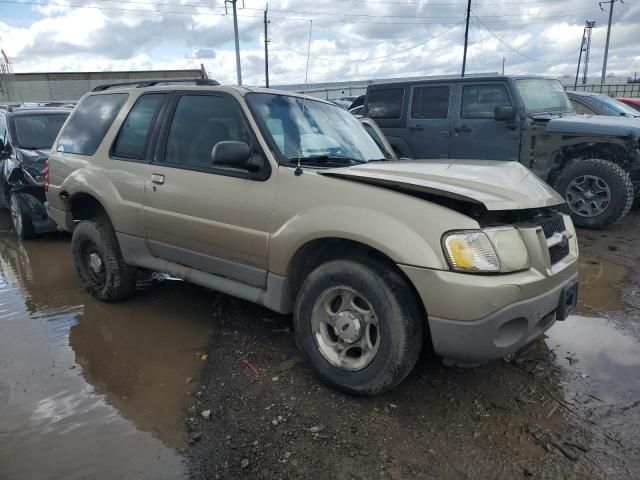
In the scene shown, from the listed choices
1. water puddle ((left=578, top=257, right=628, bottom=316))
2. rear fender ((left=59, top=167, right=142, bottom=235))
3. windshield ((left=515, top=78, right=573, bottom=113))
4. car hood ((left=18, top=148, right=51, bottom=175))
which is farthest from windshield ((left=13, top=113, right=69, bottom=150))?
water puddle ((left=578, top=257, right=628, bottom=316))

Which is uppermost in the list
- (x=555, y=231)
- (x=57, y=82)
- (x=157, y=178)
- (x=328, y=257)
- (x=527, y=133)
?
(x=57, y=82)

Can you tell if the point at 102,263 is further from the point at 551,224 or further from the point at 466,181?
the point at 551,224

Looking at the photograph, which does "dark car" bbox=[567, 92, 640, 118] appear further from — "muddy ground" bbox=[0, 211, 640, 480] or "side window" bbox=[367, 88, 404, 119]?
"muddy ground" bbox=[0, 211, 640, 480]

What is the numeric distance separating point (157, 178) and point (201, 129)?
1.67ft

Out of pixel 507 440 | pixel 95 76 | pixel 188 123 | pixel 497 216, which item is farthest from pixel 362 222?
pixel 95 76

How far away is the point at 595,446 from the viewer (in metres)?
2.49

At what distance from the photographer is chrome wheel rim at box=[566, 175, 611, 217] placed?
668 centimetres

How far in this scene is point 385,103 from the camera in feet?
28.6

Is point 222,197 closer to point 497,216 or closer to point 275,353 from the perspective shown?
point 275,353

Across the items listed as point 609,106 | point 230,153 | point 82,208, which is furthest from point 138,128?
point 609,106

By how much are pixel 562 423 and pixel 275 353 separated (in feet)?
6.08

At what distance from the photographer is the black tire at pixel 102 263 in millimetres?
4359

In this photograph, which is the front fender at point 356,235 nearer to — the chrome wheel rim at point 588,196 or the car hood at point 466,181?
the car hood at point 466,181

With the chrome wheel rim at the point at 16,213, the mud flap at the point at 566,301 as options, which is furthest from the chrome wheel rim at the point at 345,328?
the chrome wheel rim at the point at 16,213
